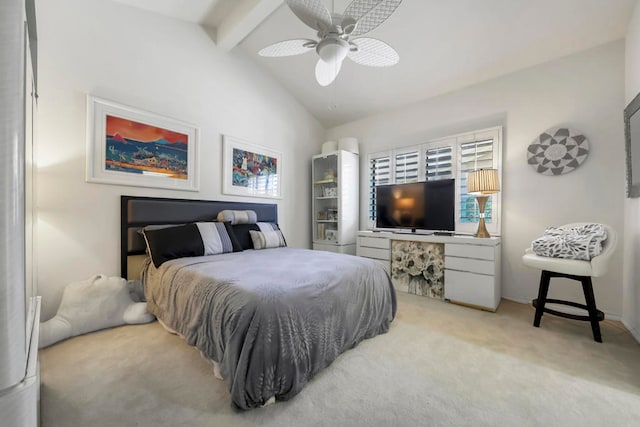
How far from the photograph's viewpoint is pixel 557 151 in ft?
8.79

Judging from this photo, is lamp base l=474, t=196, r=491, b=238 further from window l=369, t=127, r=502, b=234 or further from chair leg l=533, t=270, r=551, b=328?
chair leg l=533, t=270, r=551, b=328

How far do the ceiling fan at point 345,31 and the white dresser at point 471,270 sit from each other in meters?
1.98

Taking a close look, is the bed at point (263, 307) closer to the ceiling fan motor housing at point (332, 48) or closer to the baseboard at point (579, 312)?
the ceiling fan motor housing at point (332, 48)

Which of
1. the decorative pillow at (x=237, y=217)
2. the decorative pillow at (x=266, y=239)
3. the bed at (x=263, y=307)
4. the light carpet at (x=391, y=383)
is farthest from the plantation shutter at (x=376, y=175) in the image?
the light carpet at (x=391, y=383)

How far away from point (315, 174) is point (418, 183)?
5.59 ft

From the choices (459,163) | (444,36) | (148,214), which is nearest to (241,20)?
(444,36)

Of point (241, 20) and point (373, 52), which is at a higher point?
point (241, 20)

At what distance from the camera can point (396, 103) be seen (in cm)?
380

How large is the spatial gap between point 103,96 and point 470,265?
13.2 feet

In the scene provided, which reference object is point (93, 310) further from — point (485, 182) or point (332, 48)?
point (485, 182)

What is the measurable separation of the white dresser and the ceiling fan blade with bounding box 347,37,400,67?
1.96 metres

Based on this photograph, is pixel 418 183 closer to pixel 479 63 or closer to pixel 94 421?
pixel 479 63

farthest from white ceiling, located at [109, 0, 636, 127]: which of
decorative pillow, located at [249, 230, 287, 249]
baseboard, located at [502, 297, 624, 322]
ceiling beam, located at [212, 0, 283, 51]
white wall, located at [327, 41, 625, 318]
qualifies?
baseboard, located at [502, 297, 624, 322]

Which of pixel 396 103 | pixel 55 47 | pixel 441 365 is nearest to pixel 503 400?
pixel 441 365
